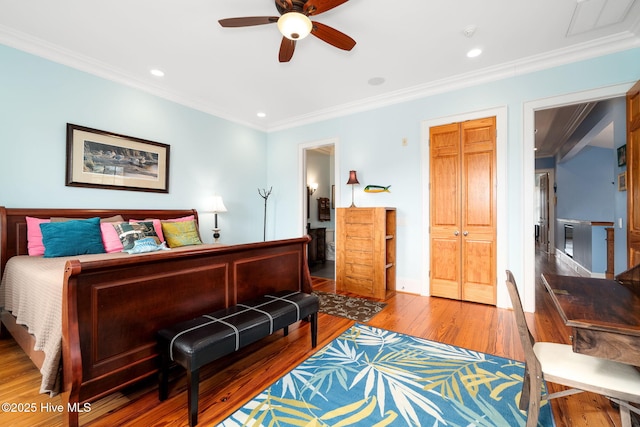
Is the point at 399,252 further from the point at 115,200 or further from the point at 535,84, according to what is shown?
the point at 115,200

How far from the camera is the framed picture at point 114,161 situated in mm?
3203

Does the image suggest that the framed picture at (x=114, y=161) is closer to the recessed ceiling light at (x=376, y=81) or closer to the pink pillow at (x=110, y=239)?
the pink pillow at (x=110, y=239)

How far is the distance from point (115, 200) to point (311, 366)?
3141mm

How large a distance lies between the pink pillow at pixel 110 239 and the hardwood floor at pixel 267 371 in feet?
3.46

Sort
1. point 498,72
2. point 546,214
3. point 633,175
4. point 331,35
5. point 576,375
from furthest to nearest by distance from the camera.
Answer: point 546,214 → point 498,72 → point 633,175 → point 331,35 → point 576,375

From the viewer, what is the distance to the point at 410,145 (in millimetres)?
4098

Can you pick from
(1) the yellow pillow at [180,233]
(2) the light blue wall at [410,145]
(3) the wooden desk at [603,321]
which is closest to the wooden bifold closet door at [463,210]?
(2) the light blue wall at [410,145]

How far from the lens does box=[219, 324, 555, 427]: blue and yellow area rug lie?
1.61 m

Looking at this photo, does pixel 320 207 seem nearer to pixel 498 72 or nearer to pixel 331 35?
pixel 498 72

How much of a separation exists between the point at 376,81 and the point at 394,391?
11.6 feet

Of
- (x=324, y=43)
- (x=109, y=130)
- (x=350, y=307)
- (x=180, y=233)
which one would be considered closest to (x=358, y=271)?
(x=350, y=307)

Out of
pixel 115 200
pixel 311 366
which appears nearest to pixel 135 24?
pixel 115 200

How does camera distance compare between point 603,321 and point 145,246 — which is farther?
point 145,246

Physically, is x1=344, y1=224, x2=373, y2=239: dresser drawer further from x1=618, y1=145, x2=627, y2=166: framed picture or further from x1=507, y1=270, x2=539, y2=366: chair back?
x1=618, y1=145, x2=627, y2=166: framed picture
